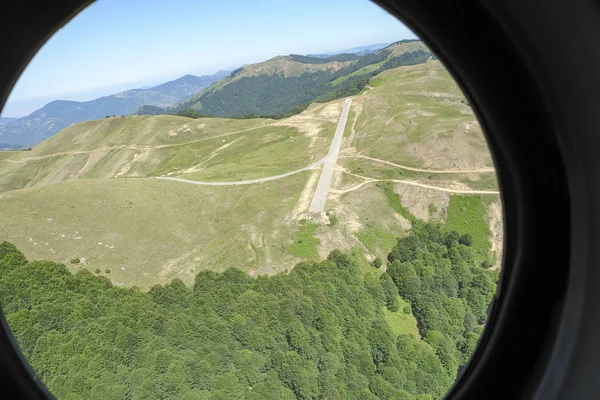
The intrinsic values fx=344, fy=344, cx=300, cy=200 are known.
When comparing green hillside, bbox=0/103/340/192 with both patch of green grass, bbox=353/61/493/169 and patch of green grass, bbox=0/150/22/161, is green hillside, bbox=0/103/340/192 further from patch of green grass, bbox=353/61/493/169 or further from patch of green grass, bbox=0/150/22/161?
patch of green grass, bbox=353/61/493/169

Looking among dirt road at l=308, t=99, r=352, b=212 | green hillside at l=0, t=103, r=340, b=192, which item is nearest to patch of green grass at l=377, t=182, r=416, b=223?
dirt road at l=308, t=99, r=352, b=212

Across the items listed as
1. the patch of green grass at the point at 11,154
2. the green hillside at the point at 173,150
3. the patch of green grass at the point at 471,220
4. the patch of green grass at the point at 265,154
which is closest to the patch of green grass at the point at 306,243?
the patch of green grass at the point at 265,154

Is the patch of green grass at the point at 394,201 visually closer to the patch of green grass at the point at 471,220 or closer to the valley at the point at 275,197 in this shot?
the valley at the point at 275,197

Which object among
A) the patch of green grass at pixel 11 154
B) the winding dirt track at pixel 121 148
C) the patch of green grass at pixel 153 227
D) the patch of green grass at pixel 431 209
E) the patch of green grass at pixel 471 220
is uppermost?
the patch of green grass at pixel 11 154

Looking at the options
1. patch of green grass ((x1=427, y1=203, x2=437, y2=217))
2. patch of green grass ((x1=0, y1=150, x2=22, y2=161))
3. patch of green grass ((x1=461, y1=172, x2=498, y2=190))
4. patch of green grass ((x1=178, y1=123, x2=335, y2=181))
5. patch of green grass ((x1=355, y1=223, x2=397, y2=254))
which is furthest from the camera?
patch of green grass ((x1=0, y1=150, x2=22, y2=161))

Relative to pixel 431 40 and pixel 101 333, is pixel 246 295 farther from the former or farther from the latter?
pixel 431 40

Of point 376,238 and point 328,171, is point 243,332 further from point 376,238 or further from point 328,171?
point 328,171
